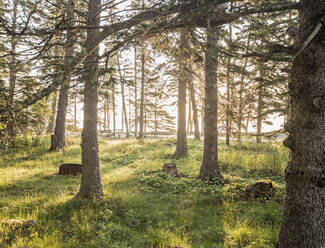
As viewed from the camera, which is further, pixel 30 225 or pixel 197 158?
pixel 197 158

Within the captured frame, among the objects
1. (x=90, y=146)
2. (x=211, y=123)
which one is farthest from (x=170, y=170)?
(x=90, y=146)

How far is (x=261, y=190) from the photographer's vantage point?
20.7ft

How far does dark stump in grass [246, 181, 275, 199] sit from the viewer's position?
628 cm

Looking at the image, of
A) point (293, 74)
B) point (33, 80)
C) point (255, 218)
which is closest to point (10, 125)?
point (33, 80)

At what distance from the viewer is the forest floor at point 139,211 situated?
4.21m

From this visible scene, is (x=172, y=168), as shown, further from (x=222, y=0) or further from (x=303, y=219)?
(x=222, y=0)

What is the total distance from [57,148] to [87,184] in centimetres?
825

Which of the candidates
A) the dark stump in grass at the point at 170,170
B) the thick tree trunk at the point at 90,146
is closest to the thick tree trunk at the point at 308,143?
the thick tree trunk at the point at 90,146

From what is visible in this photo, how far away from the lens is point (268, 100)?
10422 millimetres

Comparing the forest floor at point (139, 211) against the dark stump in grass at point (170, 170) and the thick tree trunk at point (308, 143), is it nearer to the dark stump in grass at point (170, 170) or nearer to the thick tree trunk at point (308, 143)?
the dark stump in grass at point (170, 170)

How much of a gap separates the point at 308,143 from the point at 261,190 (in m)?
3.79

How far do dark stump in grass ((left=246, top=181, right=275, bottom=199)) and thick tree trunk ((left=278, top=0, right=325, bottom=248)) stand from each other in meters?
3.15

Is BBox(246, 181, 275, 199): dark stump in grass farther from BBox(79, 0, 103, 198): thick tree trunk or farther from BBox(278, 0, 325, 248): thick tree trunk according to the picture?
BBox(79, 0, 103, 198): thick tree trunk

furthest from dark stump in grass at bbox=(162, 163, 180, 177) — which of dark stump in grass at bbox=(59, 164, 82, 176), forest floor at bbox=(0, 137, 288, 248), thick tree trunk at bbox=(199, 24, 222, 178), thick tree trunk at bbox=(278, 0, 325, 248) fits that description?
thick tree trunk at bbox=(278, 0, 325, 248)
